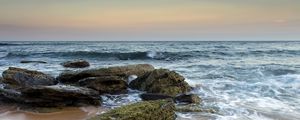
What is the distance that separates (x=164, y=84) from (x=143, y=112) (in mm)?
4066

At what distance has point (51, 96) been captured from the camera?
7.97 m

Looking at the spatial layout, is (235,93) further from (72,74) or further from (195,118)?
(72,74)

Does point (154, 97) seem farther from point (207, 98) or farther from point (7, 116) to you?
point (7, 116)

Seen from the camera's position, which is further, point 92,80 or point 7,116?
point 92,80

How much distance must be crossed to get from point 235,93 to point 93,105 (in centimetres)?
434

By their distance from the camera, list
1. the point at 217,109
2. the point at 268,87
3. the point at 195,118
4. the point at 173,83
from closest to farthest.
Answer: the point at 195,118
the point at 217,109
the point at 173,83
the point at 268,87

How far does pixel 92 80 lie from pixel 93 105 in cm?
175

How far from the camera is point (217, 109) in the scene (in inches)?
308

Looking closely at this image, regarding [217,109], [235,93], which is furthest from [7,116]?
[235,93]

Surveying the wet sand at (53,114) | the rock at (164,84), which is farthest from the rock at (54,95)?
the rock at (164,84)

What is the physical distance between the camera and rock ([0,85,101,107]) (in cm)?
795

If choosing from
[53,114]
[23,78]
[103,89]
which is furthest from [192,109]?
[23,78]

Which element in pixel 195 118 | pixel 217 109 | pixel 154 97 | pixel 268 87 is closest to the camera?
pixel 195 118

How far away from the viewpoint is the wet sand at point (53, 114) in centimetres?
705
